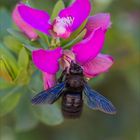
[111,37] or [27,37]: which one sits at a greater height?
[27,37]

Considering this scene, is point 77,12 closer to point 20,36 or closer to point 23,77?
point 20,36

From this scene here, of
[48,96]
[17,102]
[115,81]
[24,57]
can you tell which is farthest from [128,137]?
[48,96]

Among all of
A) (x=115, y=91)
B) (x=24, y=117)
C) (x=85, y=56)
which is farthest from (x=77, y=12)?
(x=115, y=91)

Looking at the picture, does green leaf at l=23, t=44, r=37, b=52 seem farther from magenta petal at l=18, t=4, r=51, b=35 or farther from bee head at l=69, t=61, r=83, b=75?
bee head at l=69, t=61, r=83, b=75

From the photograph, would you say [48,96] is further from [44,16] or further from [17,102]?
[17,102]

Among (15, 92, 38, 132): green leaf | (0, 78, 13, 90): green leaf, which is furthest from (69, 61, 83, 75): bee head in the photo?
(15, 92, 38, 132): green leaf

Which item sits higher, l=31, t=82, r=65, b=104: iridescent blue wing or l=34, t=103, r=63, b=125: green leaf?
l=31, t=82, r=65, b=104: iridescent blue wing

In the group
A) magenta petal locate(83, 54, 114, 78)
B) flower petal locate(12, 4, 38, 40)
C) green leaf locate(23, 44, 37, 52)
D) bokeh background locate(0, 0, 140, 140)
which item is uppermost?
flower petal locate(12, 4, 38, 40)
